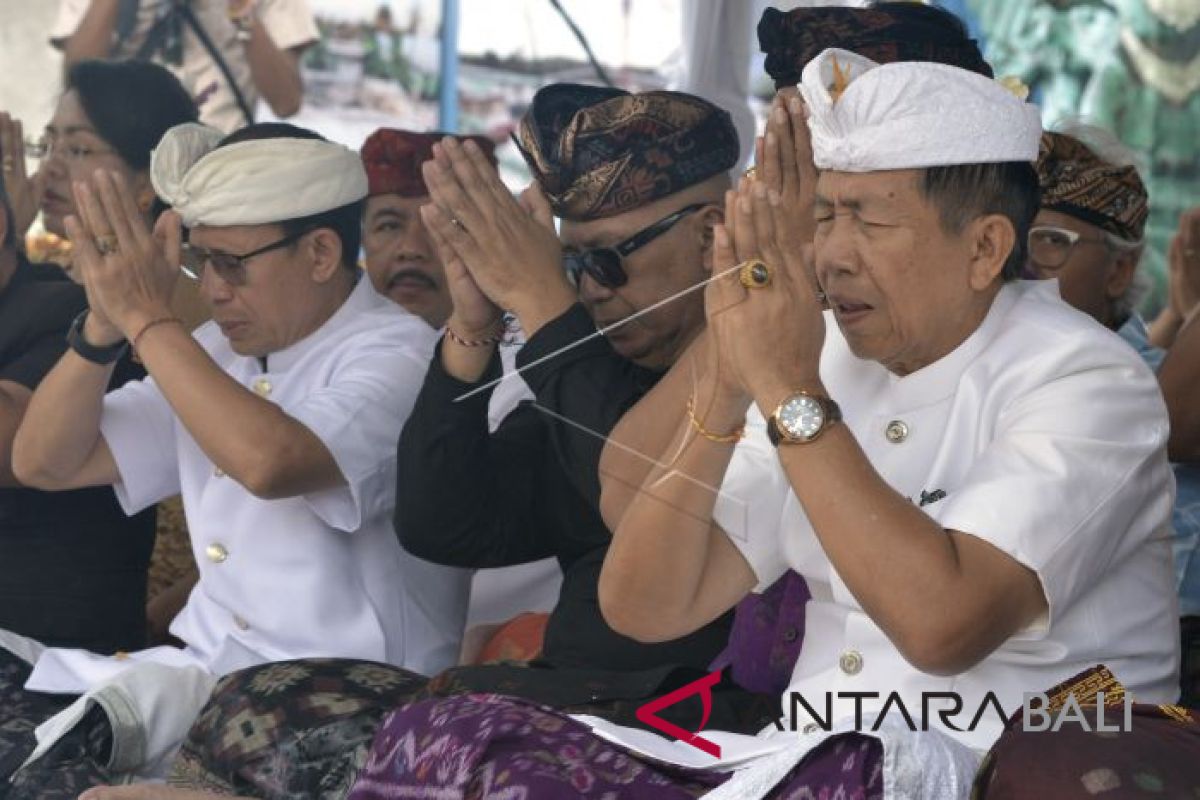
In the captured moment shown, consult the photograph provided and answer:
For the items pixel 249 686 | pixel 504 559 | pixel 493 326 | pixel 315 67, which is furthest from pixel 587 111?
pixel 315 67

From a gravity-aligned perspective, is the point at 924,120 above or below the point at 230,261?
above

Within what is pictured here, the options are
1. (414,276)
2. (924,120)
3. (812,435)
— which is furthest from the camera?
(414,276)

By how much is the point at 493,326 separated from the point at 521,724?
1.05 m

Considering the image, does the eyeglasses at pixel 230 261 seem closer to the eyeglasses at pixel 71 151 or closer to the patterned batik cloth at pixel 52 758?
the patterned batik cloth at pixel 52 758

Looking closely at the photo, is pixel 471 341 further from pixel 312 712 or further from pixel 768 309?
pixel 768 309

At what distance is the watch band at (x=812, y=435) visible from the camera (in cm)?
270

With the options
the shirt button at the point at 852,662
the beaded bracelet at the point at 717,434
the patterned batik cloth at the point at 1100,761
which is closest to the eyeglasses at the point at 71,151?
the beaded bracelet at the point at 717,434

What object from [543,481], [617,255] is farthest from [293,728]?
[617,255]

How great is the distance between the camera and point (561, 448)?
11.9 ft

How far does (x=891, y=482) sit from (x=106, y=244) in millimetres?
1736

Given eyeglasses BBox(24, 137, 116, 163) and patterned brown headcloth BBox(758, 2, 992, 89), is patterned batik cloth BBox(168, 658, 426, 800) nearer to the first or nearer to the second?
patterned brown headcloth BBox(758, 2, 992, 89)

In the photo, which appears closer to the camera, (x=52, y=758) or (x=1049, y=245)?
(x=52, y=758)

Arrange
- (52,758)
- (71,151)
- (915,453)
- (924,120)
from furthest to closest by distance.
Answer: (71,151) < (52,758) < (915,453) < (924,120)

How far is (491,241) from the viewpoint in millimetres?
3539
